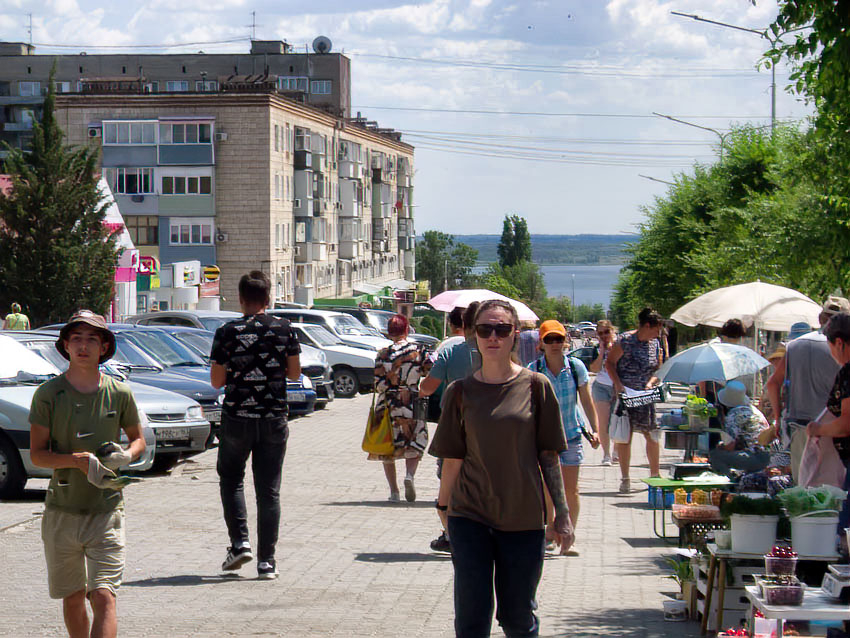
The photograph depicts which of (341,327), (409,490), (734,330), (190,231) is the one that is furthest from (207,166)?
(409,490)

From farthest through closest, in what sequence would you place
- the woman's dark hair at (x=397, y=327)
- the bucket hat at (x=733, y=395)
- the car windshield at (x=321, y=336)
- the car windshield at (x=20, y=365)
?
the car windshield at (x=321, y=336), the car windshield at (x=20, y=365), the woman's dark hair at (x=397, y=327), the bucket hat at (x=733, y=395)

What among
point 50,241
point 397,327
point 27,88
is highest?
point 27,88

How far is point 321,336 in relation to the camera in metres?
30.9

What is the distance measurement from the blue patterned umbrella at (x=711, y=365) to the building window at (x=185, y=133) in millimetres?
61911

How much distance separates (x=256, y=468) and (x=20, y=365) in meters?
5.75

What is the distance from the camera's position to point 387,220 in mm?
112375

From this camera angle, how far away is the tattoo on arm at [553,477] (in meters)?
5.74

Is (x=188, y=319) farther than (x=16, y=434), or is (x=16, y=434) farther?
(x=188, y=319)

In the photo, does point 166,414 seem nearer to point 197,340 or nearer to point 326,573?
point 326,573

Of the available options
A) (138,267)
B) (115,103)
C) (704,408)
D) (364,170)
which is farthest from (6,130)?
(704,408)

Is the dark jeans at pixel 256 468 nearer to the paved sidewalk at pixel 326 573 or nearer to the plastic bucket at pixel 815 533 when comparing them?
the paved sidewalk at pixel 326 573

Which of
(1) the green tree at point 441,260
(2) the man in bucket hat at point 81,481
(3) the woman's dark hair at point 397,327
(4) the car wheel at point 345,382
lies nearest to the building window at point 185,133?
(4) the car wheel at point 345,382

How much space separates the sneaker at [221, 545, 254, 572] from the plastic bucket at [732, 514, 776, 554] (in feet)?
11.1

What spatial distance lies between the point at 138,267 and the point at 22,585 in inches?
1542
